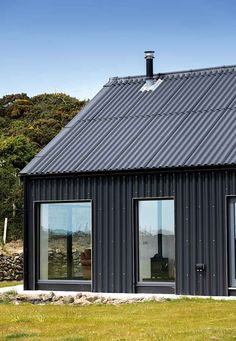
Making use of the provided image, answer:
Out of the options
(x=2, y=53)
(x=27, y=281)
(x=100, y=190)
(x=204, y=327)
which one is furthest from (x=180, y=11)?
(x=2, y=53)

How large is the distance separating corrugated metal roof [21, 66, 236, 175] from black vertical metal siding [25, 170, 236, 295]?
1.03 ft

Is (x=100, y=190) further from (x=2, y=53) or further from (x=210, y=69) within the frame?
(x=2, y=53)

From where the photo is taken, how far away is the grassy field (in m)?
13.0

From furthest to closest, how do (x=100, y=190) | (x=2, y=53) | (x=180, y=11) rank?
(x=2, y=53), (x=180, y=11), (x=100, y=190)

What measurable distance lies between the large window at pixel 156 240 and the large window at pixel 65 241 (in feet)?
4.21

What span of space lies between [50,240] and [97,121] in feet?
10.4

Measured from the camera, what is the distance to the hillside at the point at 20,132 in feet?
111

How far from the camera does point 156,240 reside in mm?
19641

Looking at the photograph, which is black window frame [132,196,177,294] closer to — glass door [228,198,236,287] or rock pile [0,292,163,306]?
rock pile [0,292,163,306]

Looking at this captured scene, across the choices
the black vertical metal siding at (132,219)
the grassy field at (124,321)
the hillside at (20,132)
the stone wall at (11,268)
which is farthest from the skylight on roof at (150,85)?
the hillside at (20,132)

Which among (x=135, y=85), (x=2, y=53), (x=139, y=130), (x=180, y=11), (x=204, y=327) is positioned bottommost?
(x=204, y=327)

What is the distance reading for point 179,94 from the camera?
22375 millimetres

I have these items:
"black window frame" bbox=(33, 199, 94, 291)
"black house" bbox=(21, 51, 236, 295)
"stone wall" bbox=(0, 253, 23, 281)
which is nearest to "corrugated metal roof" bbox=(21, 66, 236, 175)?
"black house" bbox=(21, 51, 236, 295)

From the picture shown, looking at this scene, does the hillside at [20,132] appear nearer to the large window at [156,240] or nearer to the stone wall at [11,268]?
the stone wall at [11,268]
